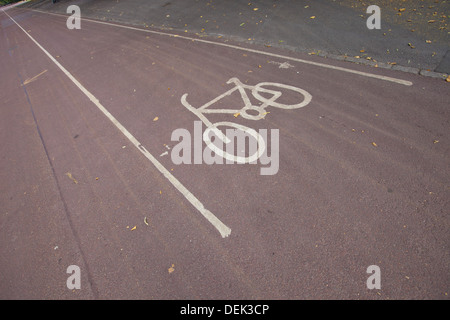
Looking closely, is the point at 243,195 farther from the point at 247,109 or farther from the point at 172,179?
the point at 247,109

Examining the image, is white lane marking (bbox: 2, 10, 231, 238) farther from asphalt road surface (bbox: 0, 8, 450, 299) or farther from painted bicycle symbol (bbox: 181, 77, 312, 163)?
painted bicycle symbol (bbox: 181, 77, 312, 163)

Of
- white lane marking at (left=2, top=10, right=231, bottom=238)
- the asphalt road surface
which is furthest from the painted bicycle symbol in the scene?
white lane marking at (left=2, top=10, right=231, bottom=238)

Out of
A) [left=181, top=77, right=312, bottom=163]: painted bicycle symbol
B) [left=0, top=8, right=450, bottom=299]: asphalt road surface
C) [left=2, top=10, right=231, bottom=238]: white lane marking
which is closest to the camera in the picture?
[left=0, top=8, right=450, bottom=299]: asphalt road surface

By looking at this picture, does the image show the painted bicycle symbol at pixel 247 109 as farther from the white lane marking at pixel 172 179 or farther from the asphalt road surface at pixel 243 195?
the white lane marking at pixel 172 179

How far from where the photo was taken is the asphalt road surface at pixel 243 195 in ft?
9.61

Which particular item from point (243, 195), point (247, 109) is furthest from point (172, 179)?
point (247, 109)

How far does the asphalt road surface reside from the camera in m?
2.93

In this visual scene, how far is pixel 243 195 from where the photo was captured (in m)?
3.77

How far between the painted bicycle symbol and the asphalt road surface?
8cm

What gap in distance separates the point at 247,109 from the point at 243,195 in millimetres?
2295

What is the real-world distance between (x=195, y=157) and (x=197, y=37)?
6.79 metres
